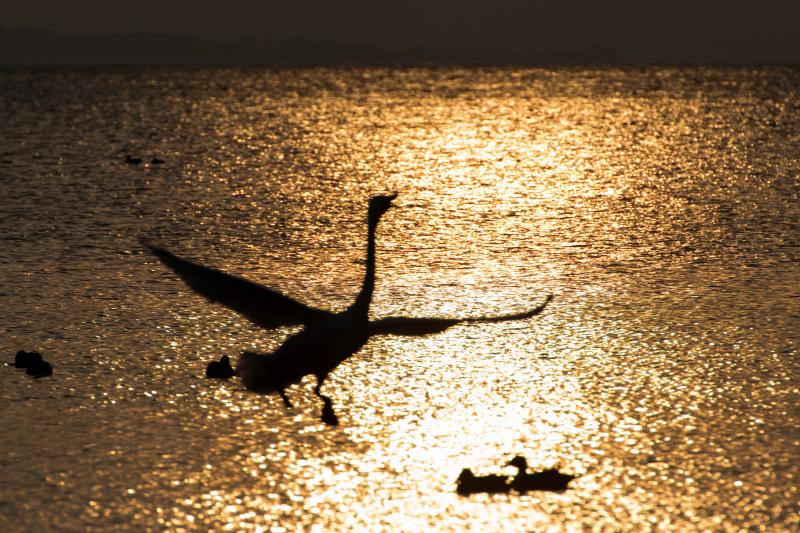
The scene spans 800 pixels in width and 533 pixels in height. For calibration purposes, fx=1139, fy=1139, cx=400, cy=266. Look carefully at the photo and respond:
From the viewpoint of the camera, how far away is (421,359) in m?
11.9

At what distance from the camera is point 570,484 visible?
871 cm

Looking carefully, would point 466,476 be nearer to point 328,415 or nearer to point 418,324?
point 418,324

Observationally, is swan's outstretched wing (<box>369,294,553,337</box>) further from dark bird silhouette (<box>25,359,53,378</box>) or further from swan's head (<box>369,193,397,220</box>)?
dark bird silhouette (<box>25,359,53,378</box>)

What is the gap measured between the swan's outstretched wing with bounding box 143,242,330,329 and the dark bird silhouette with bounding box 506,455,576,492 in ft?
7.17

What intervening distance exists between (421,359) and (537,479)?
3.44 metres

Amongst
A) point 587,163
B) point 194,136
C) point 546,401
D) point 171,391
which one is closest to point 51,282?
point 171,391

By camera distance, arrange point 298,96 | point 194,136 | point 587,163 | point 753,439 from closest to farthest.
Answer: point 753,439 < point 587,163 < point 194,136 < point 298,96

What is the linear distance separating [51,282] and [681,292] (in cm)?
858

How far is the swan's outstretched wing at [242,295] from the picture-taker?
30.3 feet

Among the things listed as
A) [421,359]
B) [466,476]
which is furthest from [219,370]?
[466,476]

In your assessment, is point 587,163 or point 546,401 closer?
point 546,401

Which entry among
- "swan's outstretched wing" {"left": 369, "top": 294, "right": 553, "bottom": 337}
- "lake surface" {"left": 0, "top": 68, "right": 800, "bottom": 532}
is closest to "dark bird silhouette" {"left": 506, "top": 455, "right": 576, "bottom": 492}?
"lake surface" {"left": 0, "top": 68, "right": 800, "bottom": 532}

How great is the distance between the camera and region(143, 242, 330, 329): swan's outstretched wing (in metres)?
9.23

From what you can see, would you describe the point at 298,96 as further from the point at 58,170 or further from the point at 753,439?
the point at 753,439
